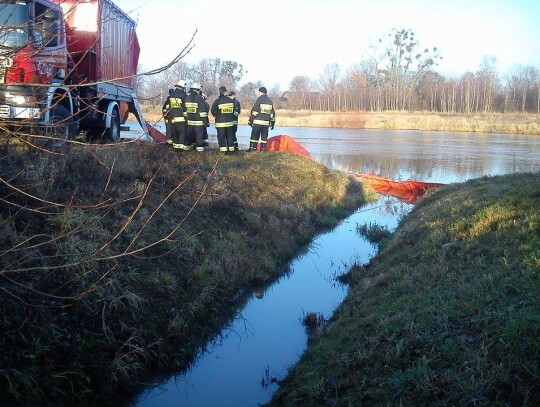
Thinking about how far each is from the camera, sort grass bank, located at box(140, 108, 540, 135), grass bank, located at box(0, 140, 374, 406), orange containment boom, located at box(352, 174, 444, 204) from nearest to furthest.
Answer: grass bank, located at box(0, 140, 374, 406) → orange containment boom, located at box(352, 174, 444, 204) → grass bank, located at box(140, 108, 540, 135)

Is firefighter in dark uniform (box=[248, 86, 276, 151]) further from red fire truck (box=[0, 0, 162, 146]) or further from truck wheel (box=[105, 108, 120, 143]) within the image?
truck wheel (box=[105, 108, 120, 143])

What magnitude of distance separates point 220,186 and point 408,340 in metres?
6.97

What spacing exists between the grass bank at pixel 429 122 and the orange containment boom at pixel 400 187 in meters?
29.6

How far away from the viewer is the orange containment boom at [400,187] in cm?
1817

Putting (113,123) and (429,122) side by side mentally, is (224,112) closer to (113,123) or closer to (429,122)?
(113,123)

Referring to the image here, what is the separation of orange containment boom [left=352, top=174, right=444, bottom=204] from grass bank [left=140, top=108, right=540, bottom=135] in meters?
29.6

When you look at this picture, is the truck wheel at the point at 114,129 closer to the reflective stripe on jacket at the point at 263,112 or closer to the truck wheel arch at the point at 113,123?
the truck wheel arch at the point at 113,123

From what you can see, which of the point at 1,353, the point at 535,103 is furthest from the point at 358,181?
the point at 535,103

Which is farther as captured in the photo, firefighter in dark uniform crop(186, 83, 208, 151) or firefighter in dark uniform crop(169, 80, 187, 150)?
firefighter in dark uniform crop(186, 83, 208, 151)

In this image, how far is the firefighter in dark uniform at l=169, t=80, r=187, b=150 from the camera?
1371cm

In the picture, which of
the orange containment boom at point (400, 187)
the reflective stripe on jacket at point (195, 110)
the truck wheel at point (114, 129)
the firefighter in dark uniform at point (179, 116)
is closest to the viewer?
the truck wheel at point (114, 129)

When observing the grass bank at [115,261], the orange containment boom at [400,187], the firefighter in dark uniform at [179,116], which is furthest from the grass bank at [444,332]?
the orange containment boom at [400,187]

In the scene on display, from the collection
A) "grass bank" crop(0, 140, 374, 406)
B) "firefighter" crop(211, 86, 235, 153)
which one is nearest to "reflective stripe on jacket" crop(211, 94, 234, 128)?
"firefighter" crop(211, 86, 235, 153)

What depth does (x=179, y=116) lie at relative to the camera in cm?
1380
